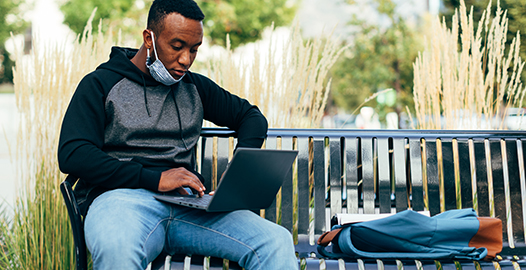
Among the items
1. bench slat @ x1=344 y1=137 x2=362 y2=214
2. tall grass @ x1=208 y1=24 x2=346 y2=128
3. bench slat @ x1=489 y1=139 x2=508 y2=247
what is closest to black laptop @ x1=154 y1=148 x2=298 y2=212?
bench slat @ x1=344 y1=137 x2=362 y2=214

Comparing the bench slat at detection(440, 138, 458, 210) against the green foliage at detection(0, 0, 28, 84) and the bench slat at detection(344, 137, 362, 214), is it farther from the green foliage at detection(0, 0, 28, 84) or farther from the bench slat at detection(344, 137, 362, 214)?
the green foliage at detection(0, 0, 28, 84)

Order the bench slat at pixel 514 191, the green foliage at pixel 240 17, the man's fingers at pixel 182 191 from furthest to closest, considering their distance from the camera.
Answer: the green foliage at pixel 240 17
the bench slat at pixel 514 191
the man's fingers at pixel 182 191

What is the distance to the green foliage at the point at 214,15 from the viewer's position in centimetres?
1248

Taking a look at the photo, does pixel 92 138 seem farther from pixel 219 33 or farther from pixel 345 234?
pixel 219 33

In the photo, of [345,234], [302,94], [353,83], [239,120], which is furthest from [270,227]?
[353,83]

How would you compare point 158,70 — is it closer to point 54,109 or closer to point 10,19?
point 54,109

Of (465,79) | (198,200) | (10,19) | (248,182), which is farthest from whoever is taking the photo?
(10,19)

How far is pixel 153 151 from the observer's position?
6.10 feet

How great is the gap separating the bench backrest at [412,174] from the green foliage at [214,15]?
10.7 meters

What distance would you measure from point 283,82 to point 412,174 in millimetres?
1071

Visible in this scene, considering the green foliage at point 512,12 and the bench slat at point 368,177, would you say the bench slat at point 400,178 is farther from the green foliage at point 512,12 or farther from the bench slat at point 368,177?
the green foliage at point 512,12

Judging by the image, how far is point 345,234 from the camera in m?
1.75

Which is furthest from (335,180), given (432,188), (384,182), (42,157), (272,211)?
(42,157)

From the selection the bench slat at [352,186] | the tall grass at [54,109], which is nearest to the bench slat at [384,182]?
the bench slat at [352,186]
